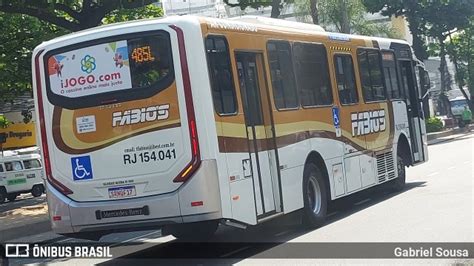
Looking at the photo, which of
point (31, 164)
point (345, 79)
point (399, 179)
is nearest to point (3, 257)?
point (345, 79)

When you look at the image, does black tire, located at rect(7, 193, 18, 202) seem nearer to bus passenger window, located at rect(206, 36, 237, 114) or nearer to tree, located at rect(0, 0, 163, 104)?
tree, located at rect(0, 0, 163, 104)

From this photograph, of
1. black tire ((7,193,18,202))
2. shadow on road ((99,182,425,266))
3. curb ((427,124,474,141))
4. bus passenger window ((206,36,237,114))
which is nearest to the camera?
bus passenger window ((206,36,237,114))

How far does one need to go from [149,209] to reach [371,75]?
23.7ft

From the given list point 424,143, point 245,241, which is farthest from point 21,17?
point 245,241

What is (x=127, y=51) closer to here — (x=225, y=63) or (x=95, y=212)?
(x=225, y=63)

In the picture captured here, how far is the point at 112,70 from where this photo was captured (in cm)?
923


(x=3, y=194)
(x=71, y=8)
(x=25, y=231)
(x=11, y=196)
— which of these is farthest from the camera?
(x=11, y=196)

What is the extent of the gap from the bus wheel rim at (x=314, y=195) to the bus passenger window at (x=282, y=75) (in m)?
1.34

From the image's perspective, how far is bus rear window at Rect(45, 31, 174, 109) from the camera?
29.7 feet

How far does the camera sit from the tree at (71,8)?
694 inches

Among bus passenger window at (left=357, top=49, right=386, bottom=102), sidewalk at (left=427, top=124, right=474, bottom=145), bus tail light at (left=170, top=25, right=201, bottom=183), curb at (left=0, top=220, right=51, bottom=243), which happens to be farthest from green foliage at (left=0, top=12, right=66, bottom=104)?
sidewalk at (left=427, top=124, right=474, bottom=145)

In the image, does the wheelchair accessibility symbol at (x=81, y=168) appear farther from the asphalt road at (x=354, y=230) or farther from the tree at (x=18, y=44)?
the tree at (x=18, y=44)

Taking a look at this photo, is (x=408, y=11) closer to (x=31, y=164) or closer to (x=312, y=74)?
(x=31, y=164)

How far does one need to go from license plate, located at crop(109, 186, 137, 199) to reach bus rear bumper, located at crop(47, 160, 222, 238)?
2.6 inches
